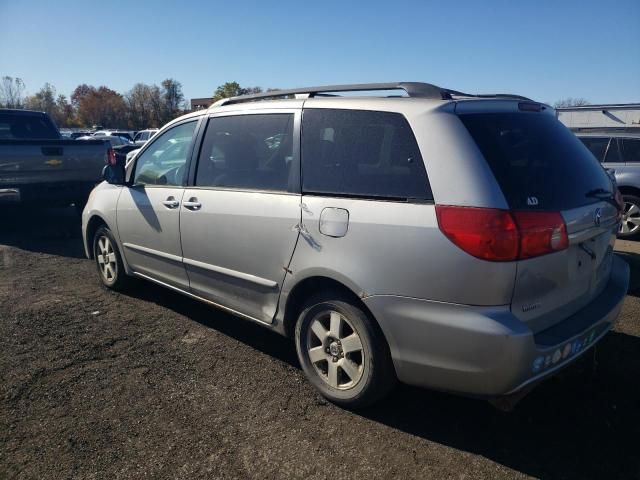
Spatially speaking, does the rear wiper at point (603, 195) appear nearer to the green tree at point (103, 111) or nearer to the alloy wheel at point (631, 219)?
the alloy wheel at point (631, 219)

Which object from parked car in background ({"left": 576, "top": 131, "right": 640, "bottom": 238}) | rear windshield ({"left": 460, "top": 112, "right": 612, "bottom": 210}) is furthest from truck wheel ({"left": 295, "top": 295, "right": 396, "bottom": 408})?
parked car in background ({"left": 576, "top": 131, "right": 640, "bottom": 238})

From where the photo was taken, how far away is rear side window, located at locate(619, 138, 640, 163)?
7816mm

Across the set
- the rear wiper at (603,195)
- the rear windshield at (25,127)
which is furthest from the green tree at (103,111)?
the rear wiper at (603,195)

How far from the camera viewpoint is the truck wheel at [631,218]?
24.9 feet

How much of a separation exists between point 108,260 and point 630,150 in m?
7.94

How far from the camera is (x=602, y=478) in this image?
2.29 m

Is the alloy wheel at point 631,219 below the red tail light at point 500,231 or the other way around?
below

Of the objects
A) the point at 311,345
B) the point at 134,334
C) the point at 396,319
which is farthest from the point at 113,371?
the point at 396,319

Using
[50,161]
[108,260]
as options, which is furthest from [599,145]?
[50,161]

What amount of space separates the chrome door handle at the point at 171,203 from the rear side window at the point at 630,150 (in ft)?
24.2

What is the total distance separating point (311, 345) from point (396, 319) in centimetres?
76

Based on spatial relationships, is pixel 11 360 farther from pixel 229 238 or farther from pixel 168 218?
pixel 229 238

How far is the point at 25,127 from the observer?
922 cm

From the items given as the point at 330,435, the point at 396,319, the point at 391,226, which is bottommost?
the point at 330,435
